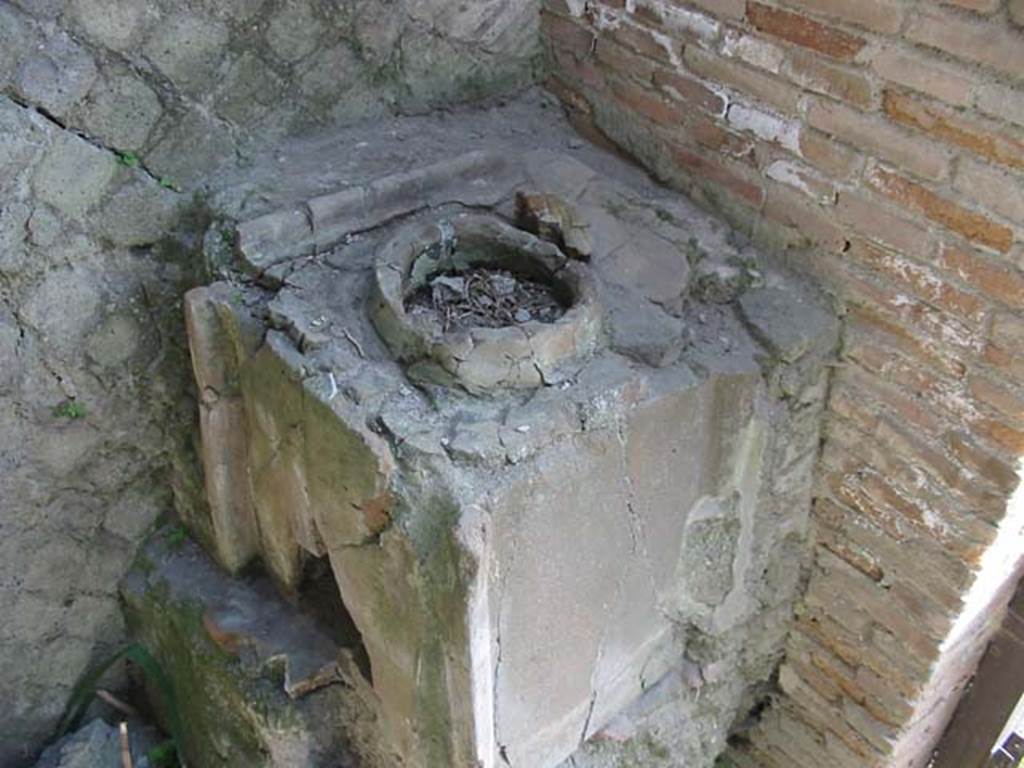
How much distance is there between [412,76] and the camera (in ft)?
8.52

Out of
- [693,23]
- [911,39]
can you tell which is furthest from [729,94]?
[911,39]

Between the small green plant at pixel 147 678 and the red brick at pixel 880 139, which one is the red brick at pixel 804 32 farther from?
the small green plant at pixel 147 678

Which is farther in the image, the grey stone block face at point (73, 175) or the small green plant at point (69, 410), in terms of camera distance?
the small green plant at point (69, 410)

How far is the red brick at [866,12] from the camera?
6.13 ft

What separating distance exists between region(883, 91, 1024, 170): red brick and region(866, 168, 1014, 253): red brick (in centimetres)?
11

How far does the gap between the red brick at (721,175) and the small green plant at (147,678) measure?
178 centimetres

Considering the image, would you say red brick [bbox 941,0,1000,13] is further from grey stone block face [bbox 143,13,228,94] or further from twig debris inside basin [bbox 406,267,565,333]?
grey stone block face [bbox 143,13,228,94]

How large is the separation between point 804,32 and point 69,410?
177 centimetres

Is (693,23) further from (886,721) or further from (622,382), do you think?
(886,721)

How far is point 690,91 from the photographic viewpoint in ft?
7.64

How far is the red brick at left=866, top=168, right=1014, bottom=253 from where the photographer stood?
1.85 meters

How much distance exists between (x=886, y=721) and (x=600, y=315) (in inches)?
49.4

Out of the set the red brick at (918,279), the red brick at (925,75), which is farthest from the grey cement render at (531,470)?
the red brick at (925,75)

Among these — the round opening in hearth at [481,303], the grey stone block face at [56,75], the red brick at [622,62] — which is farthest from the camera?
the red brick at [622,62]
